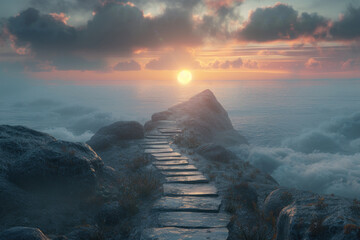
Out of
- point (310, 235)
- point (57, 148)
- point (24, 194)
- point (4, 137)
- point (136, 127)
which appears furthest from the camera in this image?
point (136, 127)

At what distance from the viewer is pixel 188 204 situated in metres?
6.45

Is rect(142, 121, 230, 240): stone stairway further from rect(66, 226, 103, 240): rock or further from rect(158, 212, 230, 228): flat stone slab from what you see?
rect(66, 226, 103, 240): rock

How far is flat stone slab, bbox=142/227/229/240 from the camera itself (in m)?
4.92

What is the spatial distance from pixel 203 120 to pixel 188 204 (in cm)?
1497

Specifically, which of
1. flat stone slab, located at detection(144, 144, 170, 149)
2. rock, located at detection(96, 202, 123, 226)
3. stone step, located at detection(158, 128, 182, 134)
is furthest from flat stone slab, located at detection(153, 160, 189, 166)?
stone step, located at detection(158, 128, 182, 134)

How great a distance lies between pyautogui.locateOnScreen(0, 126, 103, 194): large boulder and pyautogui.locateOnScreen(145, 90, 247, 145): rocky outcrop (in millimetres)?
8604

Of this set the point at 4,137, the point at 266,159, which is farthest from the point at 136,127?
the point at 266,159

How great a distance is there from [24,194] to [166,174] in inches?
175

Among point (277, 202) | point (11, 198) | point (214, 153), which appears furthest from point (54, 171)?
point (214, 153)

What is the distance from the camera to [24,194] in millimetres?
6227

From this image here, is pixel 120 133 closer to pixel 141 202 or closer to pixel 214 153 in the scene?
pixel 214 153

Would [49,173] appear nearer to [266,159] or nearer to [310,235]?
[310,235]

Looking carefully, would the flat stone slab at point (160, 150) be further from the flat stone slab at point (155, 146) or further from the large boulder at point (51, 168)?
the large boulder at point (51, 168)

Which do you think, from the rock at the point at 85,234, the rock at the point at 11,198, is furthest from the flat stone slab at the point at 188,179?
the rock at the point at 11,198
